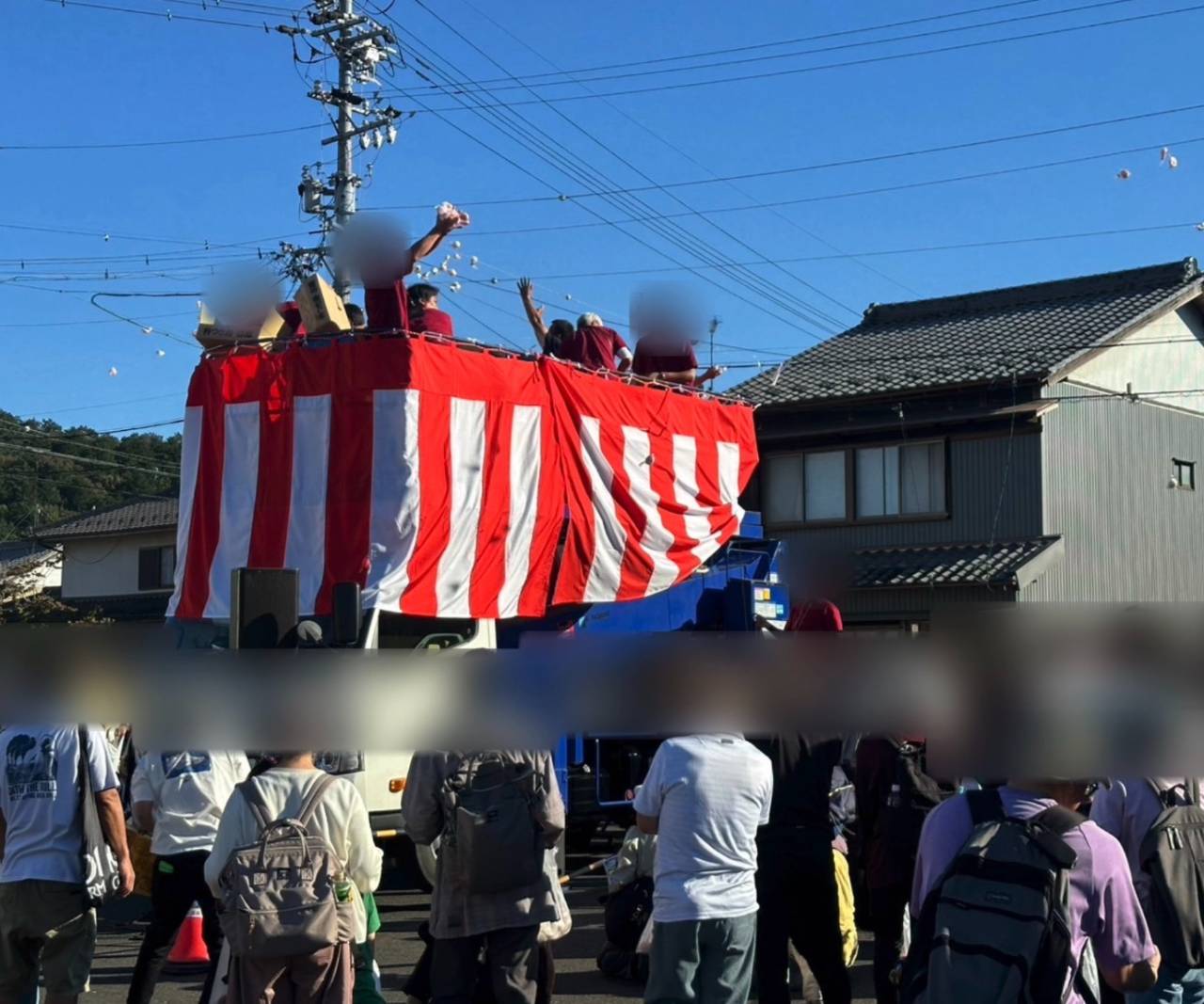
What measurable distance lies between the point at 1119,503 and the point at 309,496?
1852 centimetres

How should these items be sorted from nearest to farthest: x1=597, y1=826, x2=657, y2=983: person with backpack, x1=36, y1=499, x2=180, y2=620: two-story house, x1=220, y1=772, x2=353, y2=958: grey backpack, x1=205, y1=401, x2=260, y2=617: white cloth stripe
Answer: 1. x1=220, y1=772, x2=353, y2=958: grey backpack
2. x1=597, y1=826, x2=657, y2=983: person with backpack
3. x1=205, y1=401, x2=260, y2=617: white cloth stripe
4. x1=36, y1=499, x2=180, y2=620: two-story house

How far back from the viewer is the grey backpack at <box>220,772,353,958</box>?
5355 mm

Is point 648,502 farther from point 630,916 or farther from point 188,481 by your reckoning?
point 630,916

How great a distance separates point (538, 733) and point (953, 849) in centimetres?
200

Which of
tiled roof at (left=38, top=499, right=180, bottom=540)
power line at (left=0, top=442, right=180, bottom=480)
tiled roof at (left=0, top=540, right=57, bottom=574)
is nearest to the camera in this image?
power line at (left=0, top=442, right=180, bottom=480)

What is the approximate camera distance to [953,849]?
4.20 metres

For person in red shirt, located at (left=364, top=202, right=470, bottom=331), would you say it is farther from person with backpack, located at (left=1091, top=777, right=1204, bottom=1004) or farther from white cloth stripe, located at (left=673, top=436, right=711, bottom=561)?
person with backpack, located at (left=1091, top=777, right=1204, bottom=1004)

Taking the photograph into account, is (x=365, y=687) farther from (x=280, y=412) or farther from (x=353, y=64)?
(x=353, y=64)

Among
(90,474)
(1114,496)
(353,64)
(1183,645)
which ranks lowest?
(1183,645)

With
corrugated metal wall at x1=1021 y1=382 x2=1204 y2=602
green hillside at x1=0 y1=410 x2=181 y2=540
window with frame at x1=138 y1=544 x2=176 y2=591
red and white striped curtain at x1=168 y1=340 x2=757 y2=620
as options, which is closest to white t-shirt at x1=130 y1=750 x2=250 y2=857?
red and white striped curtain at x1=168 y1=340 x2=757 y2=620

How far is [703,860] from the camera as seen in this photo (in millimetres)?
6051

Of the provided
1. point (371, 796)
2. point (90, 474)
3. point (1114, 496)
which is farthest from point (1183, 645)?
point (90, 474)

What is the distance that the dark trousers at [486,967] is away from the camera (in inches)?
245

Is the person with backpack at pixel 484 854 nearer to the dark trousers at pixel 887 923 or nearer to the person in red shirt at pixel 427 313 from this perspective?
the dark trousers at pixel 887 923
